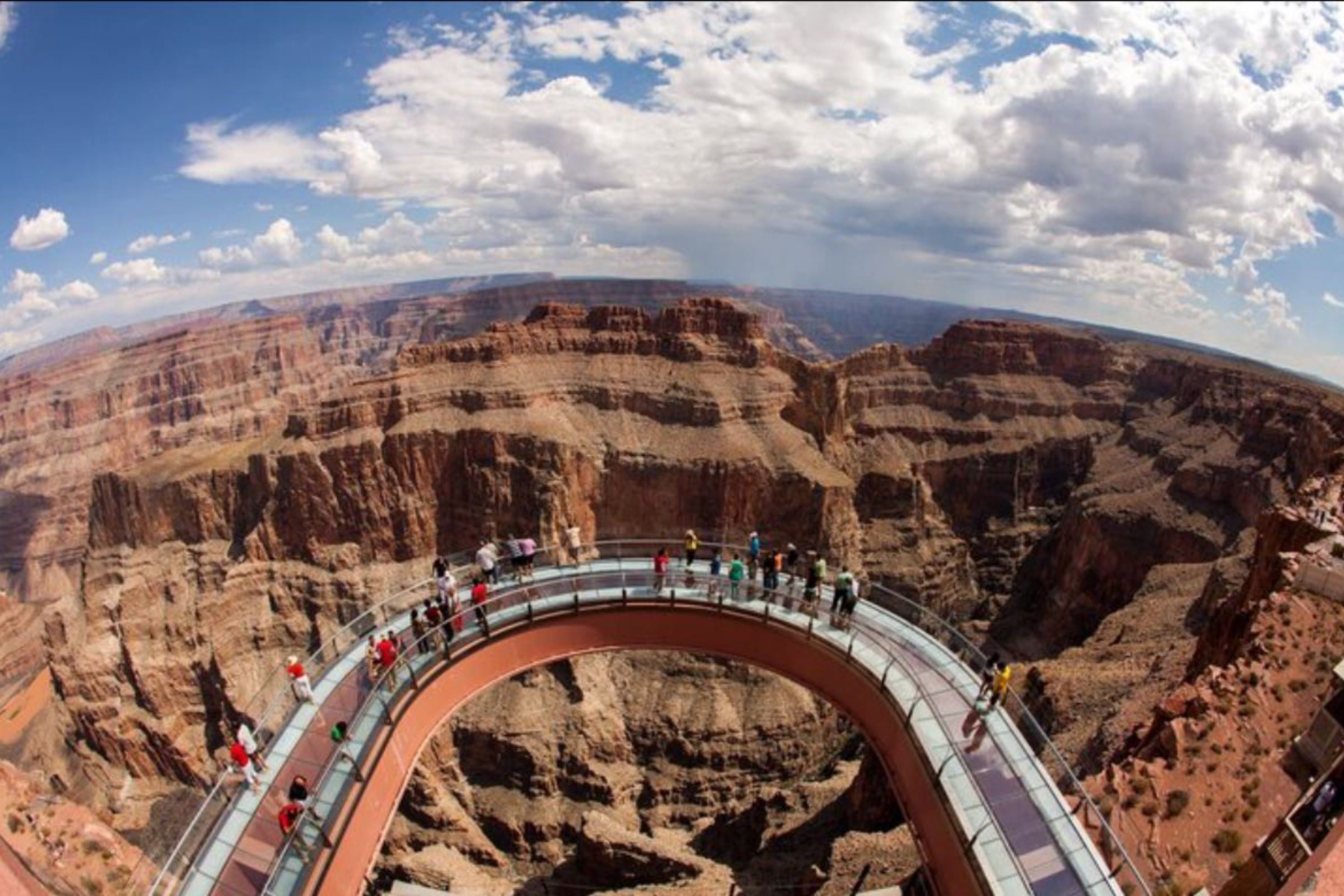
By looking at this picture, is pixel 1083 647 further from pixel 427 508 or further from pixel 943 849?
pixel 427 508

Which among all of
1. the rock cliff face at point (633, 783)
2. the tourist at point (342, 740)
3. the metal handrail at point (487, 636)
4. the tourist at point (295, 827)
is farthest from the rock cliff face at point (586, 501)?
the tourist at point (295, 827)

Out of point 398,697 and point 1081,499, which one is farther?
point 1081,499

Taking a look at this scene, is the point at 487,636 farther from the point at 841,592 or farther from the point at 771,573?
the point at 841,592

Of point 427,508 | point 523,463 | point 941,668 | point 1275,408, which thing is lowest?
point 941,668

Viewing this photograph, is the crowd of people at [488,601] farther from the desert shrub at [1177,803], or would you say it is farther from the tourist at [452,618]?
the desert shrub at [1177,803]

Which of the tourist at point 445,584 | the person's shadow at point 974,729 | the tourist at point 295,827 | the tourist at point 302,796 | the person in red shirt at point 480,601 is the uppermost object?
the tourist at point 445,584

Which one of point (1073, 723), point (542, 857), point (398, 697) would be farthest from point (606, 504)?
point (398, 697)
